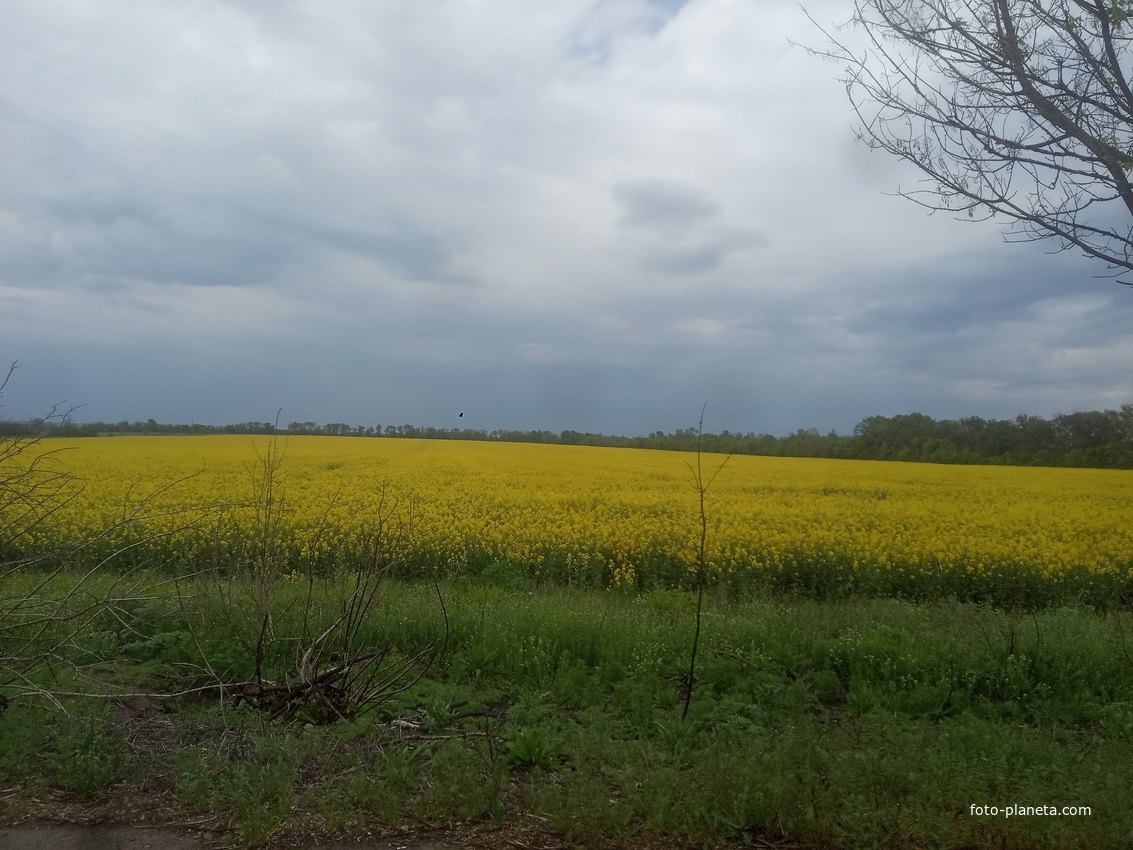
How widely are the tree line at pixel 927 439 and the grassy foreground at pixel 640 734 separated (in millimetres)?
19925

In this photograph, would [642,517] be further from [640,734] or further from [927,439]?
[927,439]

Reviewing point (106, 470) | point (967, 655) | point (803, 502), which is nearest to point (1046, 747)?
point (967, 655)

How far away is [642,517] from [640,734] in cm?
878

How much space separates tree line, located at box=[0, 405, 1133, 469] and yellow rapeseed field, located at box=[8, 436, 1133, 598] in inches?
283

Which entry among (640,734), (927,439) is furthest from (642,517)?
(927,439)

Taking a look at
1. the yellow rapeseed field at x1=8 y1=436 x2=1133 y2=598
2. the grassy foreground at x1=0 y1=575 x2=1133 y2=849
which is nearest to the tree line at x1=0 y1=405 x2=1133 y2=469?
the yellow rapeseed field at x1=8 y1=436 x2=1133 y2=598

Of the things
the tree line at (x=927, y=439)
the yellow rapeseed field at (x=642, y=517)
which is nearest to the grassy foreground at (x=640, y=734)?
the yellow rapeseed field at (x=642, y=517)

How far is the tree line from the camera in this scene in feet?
97.4

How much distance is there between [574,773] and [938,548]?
9231 mm

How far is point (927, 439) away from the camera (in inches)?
1447

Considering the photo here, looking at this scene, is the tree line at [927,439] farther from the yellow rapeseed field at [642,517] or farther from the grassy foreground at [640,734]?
the grassy foreground at [640,734]

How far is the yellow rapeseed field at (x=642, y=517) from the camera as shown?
1041 centimetres

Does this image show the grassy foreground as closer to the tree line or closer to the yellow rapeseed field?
the yellow rapeseed field

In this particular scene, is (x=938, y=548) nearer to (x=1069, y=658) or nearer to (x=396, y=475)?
(x=1069, y=658)
